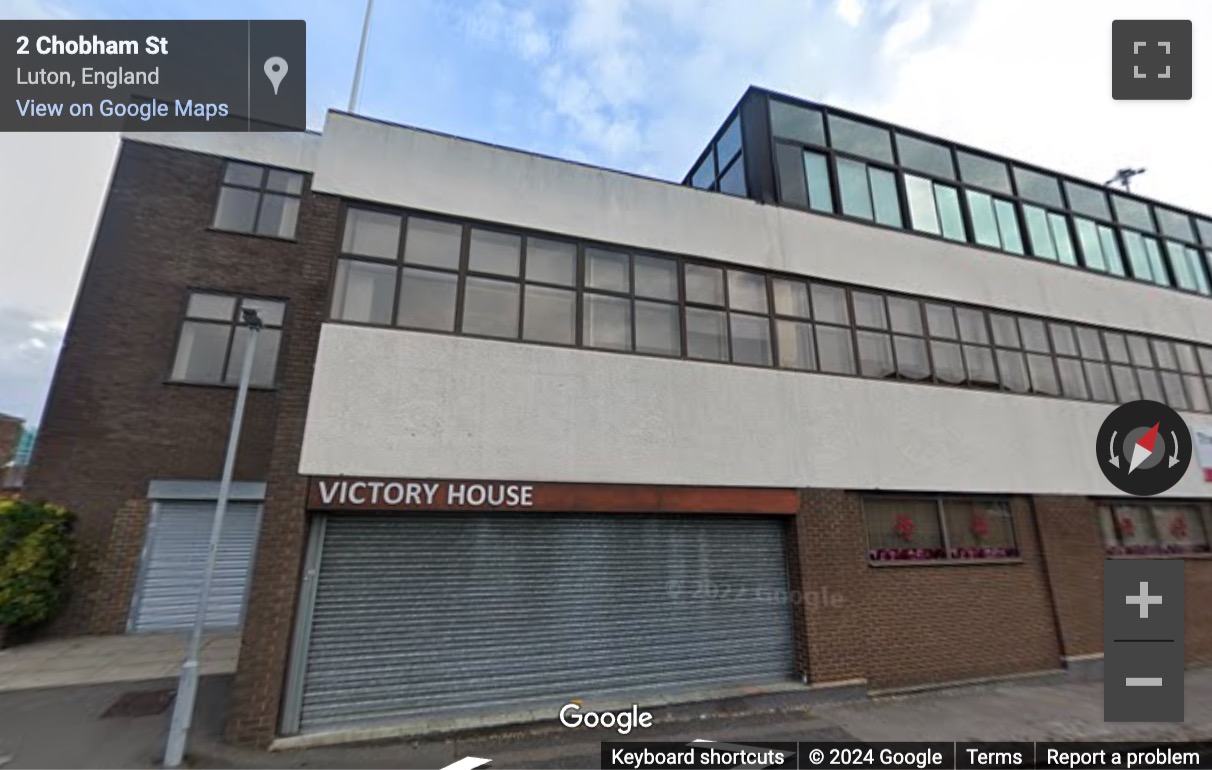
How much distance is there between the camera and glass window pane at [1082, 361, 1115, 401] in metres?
11.2

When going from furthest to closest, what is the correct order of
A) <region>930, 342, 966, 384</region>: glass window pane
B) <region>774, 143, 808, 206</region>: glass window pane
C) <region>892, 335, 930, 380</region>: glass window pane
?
<region>774, 143, 808, 206</region>: glass window pane < <region>930, 342, 966, 384</region>: glass window pane < <region>892, 335, 930, 380</region>: glass window pane

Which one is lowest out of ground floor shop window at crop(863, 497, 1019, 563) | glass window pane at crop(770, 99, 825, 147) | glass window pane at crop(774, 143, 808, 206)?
ground floor shop window at crop(863, 497, 1019, 563)

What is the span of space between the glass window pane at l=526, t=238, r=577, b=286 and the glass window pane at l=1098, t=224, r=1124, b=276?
45.8ft

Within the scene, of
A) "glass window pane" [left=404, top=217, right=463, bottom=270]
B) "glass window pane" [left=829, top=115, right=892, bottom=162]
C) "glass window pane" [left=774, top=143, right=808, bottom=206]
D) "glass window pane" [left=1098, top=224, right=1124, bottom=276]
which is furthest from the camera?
→ "glass window pane" [left=1098, top=224, right=1124, bottom=276]

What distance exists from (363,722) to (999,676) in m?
9.85

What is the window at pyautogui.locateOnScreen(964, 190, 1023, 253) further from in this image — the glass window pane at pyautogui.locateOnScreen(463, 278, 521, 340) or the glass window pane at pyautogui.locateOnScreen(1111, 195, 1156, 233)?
the glass window pane at pyautogui.locateOnScreen(463, 278, 521, 340)

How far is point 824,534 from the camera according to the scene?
26.4 ft

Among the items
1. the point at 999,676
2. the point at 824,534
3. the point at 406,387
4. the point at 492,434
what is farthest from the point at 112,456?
the point at 999,676

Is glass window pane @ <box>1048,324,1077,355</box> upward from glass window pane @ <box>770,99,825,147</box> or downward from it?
downward

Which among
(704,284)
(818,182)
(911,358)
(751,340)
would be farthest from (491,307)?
(911,358)

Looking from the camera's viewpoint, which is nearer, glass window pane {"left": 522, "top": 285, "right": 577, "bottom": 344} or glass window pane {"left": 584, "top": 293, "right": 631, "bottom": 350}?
glass window pane {"left": 522, "top": 285, "right": 577, "bottom": 344}

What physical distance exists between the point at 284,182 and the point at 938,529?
16177 mm

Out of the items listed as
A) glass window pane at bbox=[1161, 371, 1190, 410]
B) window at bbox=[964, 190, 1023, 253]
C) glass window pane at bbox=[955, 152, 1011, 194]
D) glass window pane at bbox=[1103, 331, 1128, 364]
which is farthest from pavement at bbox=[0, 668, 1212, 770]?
glass window pane at bbox=[955, 152, 1011, 194]

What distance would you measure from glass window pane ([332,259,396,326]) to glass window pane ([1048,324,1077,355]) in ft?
43.9
